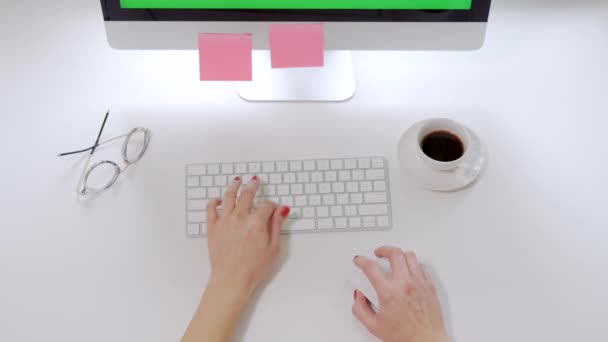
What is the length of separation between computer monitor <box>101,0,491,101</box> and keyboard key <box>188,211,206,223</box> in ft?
0.80

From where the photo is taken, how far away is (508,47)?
2.84 feet

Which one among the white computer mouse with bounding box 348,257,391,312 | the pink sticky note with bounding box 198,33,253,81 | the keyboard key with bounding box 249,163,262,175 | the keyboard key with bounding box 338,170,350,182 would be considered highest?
the pink sticky note with bounding box 198,33,253,81

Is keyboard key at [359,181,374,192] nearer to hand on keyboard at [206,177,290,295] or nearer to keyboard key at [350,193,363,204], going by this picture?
keyboard key at [350,193,363,204]

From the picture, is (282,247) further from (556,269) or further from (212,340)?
(556,269)

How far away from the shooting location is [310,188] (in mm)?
749

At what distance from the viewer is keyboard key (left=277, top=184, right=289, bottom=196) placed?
75 cm

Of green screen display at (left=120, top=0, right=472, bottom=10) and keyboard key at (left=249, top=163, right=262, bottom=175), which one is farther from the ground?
green screen display at (left=120, top=0, right=472, bottom=10)

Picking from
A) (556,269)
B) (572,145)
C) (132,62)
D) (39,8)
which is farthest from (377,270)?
(39,8)

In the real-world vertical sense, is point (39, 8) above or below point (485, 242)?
above

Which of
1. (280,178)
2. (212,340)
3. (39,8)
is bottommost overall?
(212,340)

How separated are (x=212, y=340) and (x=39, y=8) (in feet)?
2.16

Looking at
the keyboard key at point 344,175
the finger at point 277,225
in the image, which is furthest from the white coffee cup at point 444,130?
the finger at point 277,225

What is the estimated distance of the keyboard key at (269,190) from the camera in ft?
2.45

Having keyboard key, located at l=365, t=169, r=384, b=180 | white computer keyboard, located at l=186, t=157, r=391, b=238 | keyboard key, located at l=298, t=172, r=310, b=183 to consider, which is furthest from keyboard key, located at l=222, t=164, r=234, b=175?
keyboard key, located at l=365, t=169, r=384, b=180
